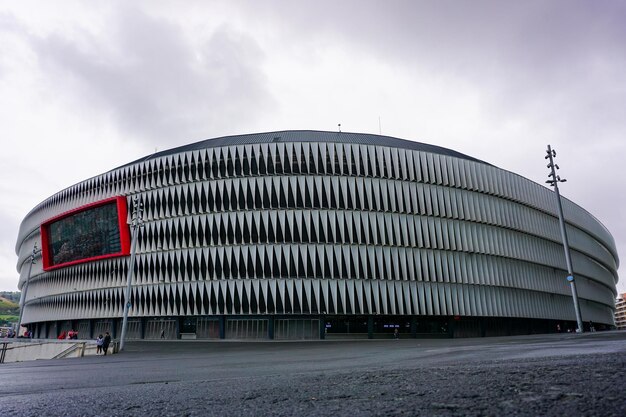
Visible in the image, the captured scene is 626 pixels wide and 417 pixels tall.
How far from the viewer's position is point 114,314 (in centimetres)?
5872

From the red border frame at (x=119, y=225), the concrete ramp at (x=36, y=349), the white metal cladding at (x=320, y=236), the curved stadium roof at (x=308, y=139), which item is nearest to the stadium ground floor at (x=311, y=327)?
the white metal cladding at (x=320, y=236)

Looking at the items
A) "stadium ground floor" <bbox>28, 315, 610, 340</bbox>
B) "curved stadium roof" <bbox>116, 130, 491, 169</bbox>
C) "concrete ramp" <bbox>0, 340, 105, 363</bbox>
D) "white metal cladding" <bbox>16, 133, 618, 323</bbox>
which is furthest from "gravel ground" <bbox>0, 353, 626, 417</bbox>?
"curved stadium roof" <bbox>116, 130, 491, 169</bbox>

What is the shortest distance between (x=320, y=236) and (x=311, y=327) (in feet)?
34.2

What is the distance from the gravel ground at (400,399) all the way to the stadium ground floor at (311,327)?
155 ft

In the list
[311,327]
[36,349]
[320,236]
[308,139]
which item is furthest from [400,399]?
[308,139]

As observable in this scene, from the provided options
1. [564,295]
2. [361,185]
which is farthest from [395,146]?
[564,295]

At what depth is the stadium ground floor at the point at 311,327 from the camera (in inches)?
2019

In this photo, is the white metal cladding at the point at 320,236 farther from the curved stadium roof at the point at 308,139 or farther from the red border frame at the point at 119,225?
the curved stadium roof at the point at 308,139

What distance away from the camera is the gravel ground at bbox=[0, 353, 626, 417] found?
2.93 m

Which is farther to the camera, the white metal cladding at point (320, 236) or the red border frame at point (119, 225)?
the red border frame at point (119, 225)

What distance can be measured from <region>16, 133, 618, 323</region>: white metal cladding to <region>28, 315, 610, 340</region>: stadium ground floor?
6.15 feet

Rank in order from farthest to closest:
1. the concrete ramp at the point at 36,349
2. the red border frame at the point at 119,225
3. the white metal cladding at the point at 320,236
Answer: the red border frame at the point at 119,225 < the white metal cladding at the point at 320,236 < the concrete ramp at the point at 36,349

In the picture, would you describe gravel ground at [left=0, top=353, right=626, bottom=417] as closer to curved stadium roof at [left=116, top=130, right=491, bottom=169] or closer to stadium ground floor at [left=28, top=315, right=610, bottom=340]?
stadium ground floor at [left=28, top=315, right=610, bottom=340]

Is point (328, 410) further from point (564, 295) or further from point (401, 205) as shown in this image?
point (564, 295)
